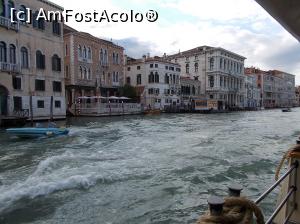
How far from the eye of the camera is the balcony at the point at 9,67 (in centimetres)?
2212

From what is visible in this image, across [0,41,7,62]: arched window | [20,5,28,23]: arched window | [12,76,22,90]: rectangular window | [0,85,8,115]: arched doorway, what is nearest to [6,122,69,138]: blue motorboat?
[0,85,8,115]: arched doorway

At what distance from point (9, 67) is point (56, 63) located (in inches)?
242

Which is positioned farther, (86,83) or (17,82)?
(86,83)

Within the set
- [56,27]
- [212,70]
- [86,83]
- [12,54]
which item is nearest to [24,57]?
[12,54]

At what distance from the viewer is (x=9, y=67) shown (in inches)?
893

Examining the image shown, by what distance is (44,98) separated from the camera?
87.7 feet

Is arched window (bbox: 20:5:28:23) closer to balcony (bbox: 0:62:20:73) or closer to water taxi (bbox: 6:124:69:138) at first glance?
balcony (bbox: 0:62:20:73)

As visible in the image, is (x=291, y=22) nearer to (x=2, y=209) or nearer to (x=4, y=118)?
(x=2, y=209)

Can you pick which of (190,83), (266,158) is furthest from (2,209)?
(190,83)

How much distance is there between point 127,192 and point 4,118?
16.2 meters

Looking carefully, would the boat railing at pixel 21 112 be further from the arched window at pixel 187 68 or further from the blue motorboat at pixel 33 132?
the arched window at pixel 187 68

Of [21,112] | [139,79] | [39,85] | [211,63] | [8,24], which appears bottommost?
[21,112]

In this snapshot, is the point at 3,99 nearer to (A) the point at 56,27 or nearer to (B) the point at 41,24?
(B) the point at 41,24

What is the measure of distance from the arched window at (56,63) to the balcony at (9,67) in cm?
473
